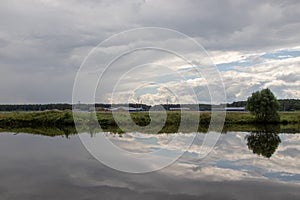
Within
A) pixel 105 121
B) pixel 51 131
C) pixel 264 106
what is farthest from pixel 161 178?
pixel 264 106

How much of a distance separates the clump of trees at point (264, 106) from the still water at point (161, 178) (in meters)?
32.3

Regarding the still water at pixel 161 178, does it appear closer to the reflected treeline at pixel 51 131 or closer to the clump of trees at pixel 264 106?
the reflected treeline at pixel 51 131

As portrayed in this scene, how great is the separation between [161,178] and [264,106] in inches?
1600

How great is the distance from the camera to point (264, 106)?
48906 mm

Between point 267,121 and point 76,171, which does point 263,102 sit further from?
point 76,171

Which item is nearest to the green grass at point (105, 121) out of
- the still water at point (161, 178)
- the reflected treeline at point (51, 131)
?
the reflected treeline at point (51, 131)

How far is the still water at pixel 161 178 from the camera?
972 centimetres

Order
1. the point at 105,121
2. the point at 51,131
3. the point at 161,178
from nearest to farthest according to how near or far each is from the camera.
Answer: the point at 161,178 → the point at 51,131 → the point at 105,121

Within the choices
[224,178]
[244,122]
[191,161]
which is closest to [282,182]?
[224,178]

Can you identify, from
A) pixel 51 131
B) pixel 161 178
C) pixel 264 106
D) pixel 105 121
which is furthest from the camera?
pixel 264 106

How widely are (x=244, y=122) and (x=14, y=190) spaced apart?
43.4m

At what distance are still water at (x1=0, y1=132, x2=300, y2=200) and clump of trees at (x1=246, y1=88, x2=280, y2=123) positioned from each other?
3231 centimetres

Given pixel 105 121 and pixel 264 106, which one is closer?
pixel 105 121

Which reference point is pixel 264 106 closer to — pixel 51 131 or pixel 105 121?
pixel 105 121
